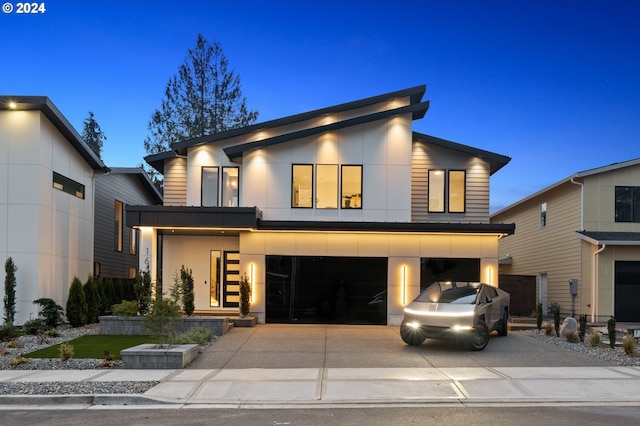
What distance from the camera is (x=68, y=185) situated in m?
20.2

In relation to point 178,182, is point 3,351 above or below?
below

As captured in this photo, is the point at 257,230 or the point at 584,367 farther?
the point at 257,230

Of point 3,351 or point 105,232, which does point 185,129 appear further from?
point 3,351

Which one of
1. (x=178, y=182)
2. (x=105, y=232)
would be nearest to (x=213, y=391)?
(x=178, y=182)

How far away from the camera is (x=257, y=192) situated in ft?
63.0

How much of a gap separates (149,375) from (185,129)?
30597mm

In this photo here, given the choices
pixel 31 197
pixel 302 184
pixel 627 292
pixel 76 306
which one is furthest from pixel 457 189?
pixel 31 197

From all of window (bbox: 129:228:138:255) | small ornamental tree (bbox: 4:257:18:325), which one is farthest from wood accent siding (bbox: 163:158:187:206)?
window (bbox: 129:228:138:255)

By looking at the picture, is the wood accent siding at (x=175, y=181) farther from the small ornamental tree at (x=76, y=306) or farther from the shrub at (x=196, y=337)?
the shrub at (x=196, y=337)

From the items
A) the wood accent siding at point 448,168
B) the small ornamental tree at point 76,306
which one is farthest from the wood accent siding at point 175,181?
the wood accent siding at point 448,168

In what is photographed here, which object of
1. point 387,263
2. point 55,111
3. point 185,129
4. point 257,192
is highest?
point 185,129

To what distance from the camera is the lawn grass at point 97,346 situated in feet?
43.0

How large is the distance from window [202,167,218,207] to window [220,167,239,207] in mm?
304

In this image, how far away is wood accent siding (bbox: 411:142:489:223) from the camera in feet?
66.6
